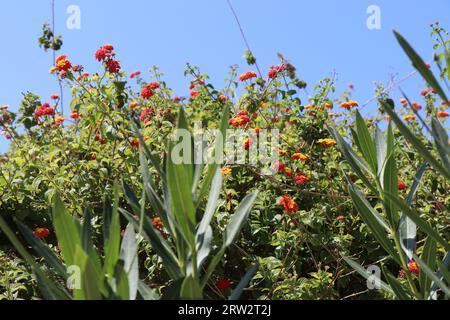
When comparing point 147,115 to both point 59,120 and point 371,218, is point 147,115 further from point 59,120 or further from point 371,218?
point 371,218

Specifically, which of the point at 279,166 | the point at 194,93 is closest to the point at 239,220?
the point at 279,166

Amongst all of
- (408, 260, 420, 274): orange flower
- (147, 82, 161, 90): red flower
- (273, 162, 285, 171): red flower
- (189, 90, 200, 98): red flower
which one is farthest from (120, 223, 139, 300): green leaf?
(189, 90, 200, 98): red flower

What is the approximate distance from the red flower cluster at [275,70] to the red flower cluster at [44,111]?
1321 millimetres

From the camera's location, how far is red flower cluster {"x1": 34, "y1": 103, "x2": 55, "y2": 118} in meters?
3.79

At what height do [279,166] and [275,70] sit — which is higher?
[275,70]

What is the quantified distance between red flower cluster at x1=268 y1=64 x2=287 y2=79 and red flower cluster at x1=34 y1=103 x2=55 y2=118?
1.32 metres

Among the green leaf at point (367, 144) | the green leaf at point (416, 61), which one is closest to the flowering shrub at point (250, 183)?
the green leaf at point (367, 144)

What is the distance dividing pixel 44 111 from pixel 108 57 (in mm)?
486

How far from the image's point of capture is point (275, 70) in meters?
4.08

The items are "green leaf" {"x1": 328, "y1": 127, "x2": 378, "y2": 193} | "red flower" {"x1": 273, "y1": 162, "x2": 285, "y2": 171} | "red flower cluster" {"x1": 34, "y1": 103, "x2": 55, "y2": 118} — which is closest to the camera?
"green leaf" {"x1": 328, "y1": 127, "x2": 378, "y2": 193}

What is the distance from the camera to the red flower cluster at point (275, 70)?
4051 mm

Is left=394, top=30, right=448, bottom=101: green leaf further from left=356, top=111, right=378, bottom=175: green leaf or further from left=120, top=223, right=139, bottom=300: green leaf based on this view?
left=120, top=223, right=139, bottom=300: green leaf

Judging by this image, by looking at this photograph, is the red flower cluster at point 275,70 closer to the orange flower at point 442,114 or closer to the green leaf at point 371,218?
the orange flower at point 442,114
